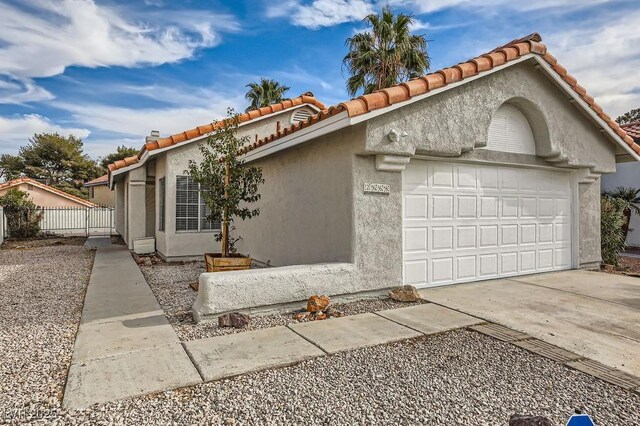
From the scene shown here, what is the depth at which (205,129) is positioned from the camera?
445 inches

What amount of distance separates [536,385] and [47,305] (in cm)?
715

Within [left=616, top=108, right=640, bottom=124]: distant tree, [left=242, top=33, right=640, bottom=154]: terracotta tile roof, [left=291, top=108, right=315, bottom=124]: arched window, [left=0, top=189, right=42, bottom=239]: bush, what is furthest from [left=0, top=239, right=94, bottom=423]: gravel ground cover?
[left=616, top=108, right=640, bottom=124]: distant tree

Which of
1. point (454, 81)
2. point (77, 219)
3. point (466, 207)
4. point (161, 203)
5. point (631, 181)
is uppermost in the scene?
point (454, 81)

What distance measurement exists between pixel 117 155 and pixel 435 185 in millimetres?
50360

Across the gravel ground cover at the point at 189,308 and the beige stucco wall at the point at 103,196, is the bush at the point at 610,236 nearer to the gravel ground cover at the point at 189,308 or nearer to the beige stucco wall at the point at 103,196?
the gravel ground cover at the point at 189,308

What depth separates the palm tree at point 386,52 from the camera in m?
18.3

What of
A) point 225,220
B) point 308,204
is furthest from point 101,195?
point 308,204

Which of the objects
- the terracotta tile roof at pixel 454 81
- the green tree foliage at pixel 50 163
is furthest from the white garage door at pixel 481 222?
the green tree foliage at pixel 50 163

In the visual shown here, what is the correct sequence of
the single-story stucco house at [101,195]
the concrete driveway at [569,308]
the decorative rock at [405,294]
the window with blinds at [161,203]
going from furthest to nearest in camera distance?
the single-story stucco house at [101,195]
the window with blinds at [161,203]
the decorative rock at [405,294]
the concrete driveway at [569,308]

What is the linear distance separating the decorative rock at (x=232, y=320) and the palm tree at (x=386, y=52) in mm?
15536

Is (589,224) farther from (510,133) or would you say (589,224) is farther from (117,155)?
(117,155)

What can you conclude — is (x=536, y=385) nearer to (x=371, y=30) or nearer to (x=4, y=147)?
(x=371, y=30)

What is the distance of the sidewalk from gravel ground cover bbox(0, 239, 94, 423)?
160 mm

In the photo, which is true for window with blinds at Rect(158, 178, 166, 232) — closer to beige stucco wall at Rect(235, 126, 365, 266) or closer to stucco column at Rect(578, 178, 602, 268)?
beige stucco wall at Rect(235, 126, 365, 266)
